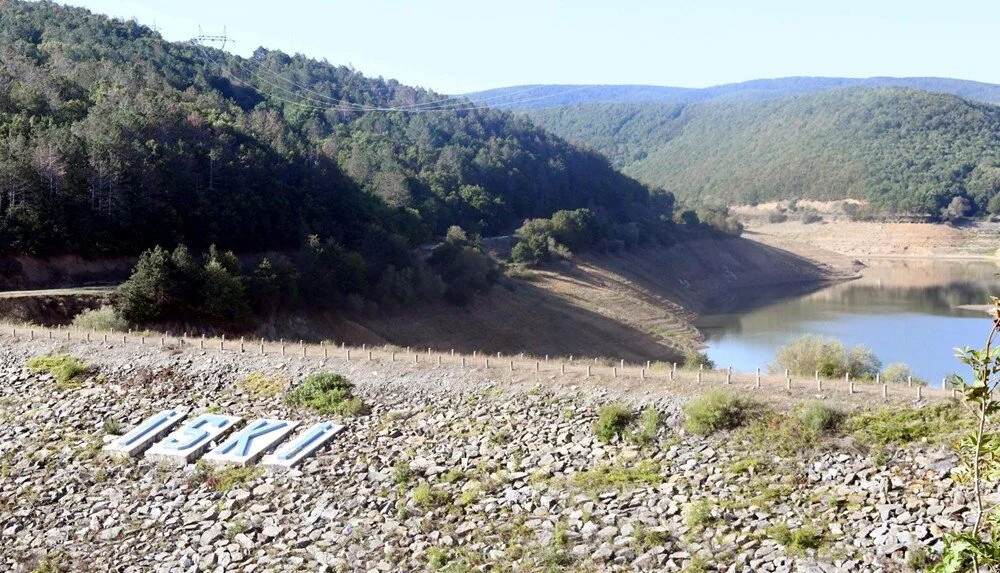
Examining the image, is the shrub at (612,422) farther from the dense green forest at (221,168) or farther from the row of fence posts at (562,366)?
the dense green forest at (221,168)

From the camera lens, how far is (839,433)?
49.1 ft

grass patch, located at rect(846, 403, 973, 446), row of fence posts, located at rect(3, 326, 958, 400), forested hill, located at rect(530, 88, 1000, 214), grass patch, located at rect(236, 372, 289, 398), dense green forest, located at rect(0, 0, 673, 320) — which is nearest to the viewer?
grass patch, located at rect(846, 403, 973, 446)

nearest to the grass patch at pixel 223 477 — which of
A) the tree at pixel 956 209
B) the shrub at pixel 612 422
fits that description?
the shrub at pixel 612 422

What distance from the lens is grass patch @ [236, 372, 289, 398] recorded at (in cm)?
2030

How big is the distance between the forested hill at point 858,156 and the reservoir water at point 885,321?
34753 mm

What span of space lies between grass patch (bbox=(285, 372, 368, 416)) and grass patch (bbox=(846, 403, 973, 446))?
33.0 ft

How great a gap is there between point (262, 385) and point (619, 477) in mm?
9477

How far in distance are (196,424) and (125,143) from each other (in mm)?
24658

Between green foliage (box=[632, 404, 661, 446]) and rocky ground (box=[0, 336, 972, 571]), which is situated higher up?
green foliage (box=[632, 404, 661, 446])

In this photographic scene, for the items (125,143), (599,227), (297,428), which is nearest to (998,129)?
(599,227)

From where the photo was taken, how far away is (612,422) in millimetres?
16625

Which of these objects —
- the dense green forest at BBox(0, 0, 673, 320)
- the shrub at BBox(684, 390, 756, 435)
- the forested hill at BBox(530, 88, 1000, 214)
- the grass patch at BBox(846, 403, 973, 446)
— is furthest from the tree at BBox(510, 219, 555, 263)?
the forested hill at BBox(530, 88, 1000, 214)

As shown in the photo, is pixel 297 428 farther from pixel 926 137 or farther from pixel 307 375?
pixel 926 137

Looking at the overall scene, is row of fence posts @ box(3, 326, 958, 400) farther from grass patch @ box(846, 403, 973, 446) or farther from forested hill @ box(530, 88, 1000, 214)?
forested hill @ box(530, 88, 1000, 214)
